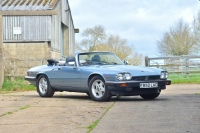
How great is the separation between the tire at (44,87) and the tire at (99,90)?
6.75 ft

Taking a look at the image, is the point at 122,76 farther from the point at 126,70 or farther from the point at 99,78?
the point at 99,78

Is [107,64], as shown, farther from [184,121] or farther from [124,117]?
[184,121]

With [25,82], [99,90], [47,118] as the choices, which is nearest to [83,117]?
[47,118]

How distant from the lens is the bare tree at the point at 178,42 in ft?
191

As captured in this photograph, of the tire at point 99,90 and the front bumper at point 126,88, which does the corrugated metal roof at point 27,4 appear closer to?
the tire at point 99,90

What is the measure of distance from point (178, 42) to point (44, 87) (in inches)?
1898

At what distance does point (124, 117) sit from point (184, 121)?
1.14 m

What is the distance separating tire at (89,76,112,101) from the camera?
39.1 ft

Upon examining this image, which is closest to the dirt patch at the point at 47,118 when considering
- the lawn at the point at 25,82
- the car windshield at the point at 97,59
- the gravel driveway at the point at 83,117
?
the gravel driveway at the point at 83,117

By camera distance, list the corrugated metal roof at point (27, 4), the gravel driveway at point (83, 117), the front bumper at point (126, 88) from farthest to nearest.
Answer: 1. the corrugated metal roof at point (27, 4)
2. the front bumper at point (126, 88)
3. the gravel driveway at point (83, 117)

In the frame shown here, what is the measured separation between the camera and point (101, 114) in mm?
8891

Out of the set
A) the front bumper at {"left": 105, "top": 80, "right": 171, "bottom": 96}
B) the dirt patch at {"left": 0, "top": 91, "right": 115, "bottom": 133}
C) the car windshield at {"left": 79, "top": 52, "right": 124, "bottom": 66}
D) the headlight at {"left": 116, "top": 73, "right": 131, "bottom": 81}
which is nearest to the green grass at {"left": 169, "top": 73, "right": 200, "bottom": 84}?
the car windshield at {"left": 79, "top": 52, "right": 124, "bottom": 66}

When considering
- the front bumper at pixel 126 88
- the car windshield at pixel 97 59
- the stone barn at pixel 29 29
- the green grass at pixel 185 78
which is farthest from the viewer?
the stone barn at pixel 29 29

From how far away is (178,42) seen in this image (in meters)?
61.0
